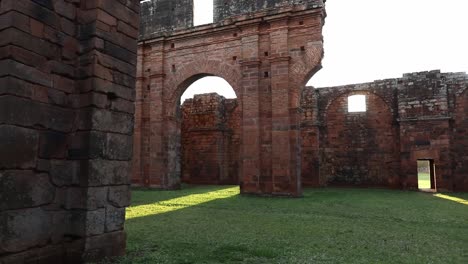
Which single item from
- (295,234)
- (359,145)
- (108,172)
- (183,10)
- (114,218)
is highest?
(183,10)

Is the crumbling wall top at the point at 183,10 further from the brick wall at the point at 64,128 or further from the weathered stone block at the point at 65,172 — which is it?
the weathered stone block at the point at 65,172

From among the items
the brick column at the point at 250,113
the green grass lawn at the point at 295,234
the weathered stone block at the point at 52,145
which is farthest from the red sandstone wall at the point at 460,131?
the weathered stone block at the point at 52,145

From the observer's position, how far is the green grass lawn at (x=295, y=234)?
12.5 ft

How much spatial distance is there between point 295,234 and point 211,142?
498 inches

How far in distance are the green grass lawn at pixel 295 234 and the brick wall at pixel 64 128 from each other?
29.7 inches

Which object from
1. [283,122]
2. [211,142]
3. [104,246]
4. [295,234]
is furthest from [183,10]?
[104,246]

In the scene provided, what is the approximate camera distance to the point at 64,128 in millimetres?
3449

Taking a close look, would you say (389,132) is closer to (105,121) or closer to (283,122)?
(283,122)

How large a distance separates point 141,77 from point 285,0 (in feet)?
21.8

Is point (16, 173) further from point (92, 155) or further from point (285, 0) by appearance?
point (285, 0)

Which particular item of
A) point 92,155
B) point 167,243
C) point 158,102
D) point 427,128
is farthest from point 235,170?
point 92,155

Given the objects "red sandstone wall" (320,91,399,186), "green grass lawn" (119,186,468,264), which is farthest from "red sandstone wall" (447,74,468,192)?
"green grass lawn" (119,186,468,264)

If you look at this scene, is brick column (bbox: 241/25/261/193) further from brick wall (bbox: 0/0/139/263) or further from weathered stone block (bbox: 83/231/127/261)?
weathered stone block (bbox: 83/231/127/261)

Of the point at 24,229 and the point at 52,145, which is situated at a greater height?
the point at 52,145
